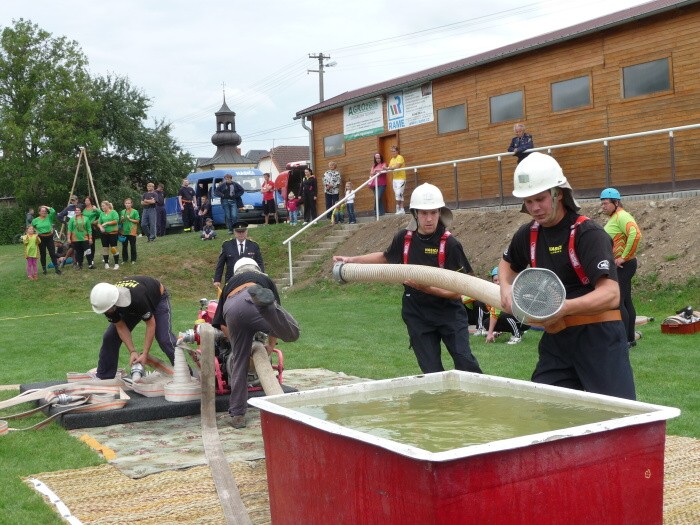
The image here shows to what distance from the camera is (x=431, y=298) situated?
737 centimetres

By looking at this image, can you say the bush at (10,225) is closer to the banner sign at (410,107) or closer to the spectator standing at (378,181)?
the banner sign at (410,107)

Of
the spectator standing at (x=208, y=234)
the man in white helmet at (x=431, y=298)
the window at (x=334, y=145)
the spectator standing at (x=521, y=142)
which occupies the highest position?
the window at (x=334, y=145)

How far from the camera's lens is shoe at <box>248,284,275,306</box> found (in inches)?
294

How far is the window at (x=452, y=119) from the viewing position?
24.7m

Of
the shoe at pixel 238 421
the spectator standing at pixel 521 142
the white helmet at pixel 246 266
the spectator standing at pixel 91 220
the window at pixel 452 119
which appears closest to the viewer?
the shoe at pixel 238 421

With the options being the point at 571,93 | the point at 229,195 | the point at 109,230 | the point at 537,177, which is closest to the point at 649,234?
the point at 571,93

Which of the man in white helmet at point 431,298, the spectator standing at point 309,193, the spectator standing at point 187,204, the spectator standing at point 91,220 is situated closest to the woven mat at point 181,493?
the man in white helmet at point 431,298

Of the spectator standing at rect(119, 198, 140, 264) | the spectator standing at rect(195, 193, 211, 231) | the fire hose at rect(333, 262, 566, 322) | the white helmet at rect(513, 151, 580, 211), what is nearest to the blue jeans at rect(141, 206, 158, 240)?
the spectator standing at rect(195, 193, 211, 231)

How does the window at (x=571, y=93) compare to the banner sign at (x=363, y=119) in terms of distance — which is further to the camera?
the banner sign at (x=363, y=119)

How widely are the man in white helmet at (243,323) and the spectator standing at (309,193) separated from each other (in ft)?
66.9

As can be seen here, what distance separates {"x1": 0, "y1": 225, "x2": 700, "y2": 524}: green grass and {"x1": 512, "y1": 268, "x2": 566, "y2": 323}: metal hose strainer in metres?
3.11

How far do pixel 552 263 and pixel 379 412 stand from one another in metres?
1.29

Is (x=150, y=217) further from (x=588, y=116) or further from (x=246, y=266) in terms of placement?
(x=246, y=266)

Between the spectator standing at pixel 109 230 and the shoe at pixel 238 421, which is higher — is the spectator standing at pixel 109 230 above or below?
above
